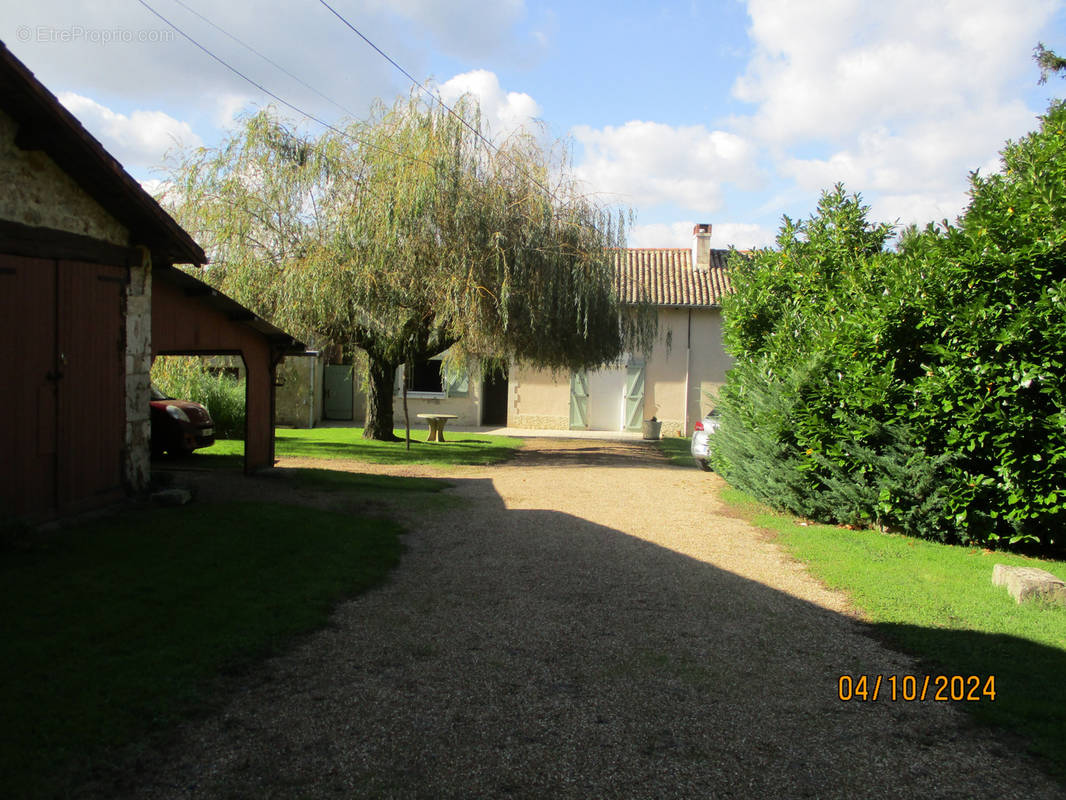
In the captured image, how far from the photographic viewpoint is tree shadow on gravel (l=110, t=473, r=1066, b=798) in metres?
3.27

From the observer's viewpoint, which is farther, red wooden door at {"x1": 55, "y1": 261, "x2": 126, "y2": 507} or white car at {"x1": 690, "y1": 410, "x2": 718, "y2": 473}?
white car at {"x1": 690, "y1": 410, "x2": 718, "y2": 473}

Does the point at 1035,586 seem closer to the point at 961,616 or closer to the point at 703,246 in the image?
the point at 961,616

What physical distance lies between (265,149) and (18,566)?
38.6 ft

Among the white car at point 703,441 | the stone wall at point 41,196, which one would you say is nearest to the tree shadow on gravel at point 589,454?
the white car at point 703,441

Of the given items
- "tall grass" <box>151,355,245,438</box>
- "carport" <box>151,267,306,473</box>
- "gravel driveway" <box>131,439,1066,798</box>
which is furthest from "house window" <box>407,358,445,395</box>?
"gravel driveway" <box>131,439,1066,798</box>

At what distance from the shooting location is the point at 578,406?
25.1 m

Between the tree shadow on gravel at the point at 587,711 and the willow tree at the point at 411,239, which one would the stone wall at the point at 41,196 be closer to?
the tree shadow on gravel at the point at 587,711

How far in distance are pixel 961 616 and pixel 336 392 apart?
69.9ft

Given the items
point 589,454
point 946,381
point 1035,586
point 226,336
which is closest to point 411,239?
point 226,336

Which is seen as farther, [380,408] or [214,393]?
[214,393]

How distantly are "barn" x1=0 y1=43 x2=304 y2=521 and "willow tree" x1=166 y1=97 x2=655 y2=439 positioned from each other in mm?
5426

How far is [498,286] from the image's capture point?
569 inches

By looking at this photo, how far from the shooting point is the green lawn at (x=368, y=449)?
596 inches

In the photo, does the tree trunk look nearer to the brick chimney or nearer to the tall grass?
the tall grass
